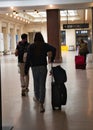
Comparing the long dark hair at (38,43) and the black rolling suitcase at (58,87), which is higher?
the long dark hair at (38,43)

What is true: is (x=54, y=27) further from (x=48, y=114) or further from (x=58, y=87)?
(x=48, y=114)

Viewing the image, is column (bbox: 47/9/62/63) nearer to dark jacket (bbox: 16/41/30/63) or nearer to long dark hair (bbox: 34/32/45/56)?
dark jacket (bbox: 16/41/30/63)

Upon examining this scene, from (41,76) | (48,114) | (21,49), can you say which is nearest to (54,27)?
(21,49)

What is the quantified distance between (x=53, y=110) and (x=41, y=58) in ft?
3.65

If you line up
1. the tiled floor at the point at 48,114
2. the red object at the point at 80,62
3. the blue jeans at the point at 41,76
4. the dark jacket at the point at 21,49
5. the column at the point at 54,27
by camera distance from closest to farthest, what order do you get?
the tiled floor at the point at 48,114 < the blue jeans at the point at 41,76 < the dark jacket at the point at 21,49 < the red object at the point at 80,62 < the column at the point at 54,27

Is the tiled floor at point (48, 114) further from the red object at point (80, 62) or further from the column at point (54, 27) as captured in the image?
the column at point (54, 27)

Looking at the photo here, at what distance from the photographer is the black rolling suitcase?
641 centimetres

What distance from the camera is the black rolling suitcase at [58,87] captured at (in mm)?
6406

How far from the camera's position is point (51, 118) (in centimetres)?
584

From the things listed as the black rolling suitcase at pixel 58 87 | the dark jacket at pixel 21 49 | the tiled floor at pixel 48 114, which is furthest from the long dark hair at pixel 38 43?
the dark jacket at pixel 21 49

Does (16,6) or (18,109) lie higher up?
(16,6)

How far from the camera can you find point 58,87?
21.3 feet

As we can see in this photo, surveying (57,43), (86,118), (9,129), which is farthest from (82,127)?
(57,43)

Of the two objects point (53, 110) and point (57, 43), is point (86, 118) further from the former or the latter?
point (57, 43)
